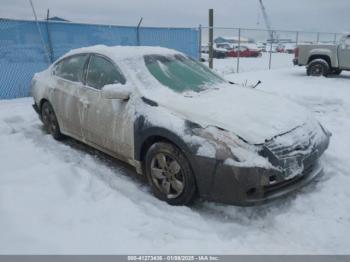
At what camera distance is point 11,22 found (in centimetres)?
890

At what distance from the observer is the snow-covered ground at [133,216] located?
2.92 m

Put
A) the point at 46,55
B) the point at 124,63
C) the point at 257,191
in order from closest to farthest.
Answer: the point at 257,191 < the point at 124,63 < the point at 46,55

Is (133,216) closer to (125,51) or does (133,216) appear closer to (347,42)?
(125,51)

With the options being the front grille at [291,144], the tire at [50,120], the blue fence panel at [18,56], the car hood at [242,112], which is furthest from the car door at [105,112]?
the blue fence panel at [18,56]

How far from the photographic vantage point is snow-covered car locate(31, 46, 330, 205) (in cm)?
322

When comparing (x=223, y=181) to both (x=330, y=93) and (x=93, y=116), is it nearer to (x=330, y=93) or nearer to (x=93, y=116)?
(x=93, y=116)

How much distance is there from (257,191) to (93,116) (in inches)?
95.1

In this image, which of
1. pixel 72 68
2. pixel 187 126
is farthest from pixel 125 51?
pixel 187 126

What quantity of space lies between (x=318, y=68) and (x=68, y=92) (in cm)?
1173

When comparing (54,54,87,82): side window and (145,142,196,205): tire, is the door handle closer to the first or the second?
(54,54,87,82): side window

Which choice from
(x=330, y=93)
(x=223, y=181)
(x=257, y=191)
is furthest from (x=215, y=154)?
(x=330, y=93)

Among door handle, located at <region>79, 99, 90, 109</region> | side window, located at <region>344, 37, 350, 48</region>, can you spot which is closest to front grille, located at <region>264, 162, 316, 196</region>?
door handle, located at <region>79, 99, 90, 109</region>

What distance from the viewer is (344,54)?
525 inches

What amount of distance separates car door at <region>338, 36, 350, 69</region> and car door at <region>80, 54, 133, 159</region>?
11648 mm
